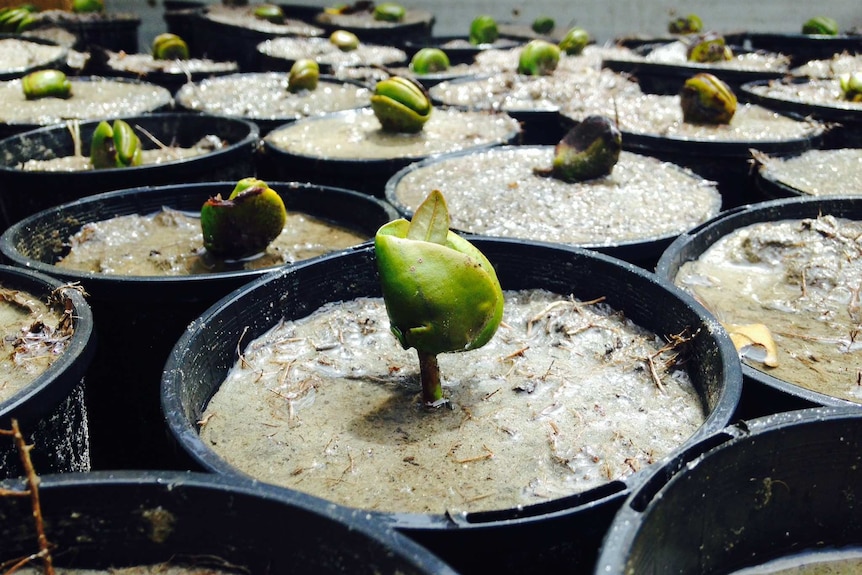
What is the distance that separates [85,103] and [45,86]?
0.22 m

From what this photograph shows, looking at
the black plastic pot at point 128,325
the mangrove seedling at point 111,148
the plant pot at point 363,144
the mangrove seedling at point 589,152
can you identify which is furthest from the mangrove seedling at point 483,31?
the black plastic pot at point 128,325

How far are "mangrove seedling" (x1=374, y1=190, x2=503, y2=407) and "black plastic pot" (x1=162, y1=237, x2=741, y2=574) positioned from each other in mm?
425

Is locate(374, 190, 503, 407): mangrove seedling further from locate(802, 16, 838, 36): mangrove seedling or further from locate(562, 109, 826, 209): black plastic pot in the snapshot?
locate(802, 16, 838, 36): mangrove seedling

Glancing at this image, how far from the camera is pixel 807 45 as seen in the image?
612 cm

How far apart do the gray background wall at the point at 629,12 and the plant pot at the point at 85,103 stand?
5.01m

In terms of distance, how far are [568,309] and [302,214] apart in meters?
1.19

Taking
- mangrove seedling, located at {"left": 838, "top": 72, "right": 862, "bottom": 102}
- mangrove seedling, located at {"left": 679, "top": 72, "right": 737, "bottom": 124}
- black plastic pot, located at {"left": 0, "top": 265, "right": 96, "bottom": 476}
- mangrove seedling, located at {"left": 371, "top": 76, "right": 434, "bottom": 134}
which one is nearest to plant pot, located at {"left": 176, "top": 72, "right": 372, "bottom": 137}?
mangrove seedling, located at {"left": 371, "top": 76, "right": 434, "bottom": 134}

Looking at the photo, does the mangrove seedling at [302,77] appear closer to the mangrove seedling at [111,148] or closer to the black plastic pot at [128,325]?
the mangrove seedling at [111,148]

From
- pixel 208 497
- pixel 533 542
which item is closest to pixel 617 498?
pixel 533 542

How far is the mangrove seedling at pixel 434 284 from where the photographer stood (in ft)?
4.66

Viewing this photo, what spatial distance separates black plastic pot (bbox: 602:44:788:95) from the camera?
473cm

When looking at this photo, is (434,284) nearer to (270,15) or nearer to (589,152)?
(589,152)

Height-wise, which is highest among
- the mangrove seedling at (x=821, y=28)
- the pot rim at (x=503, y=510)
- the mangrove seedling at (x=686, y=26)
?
the mangrove seedling at (x=821, y=28)

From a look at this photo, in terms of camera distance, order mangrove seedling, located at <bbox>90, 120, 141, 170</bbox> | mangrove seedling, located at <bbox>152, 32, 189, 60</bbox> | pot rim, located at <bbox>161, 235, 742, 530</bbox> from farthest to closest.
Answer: mangrove seedling, located at <bbox>152, 32, 189, 60</bbox>, mangrove seedling, located at <bbox>90, 120, 141, 170</bbox>, pot rim, located at <bbox>161, 235, 742, 530</bbox>
